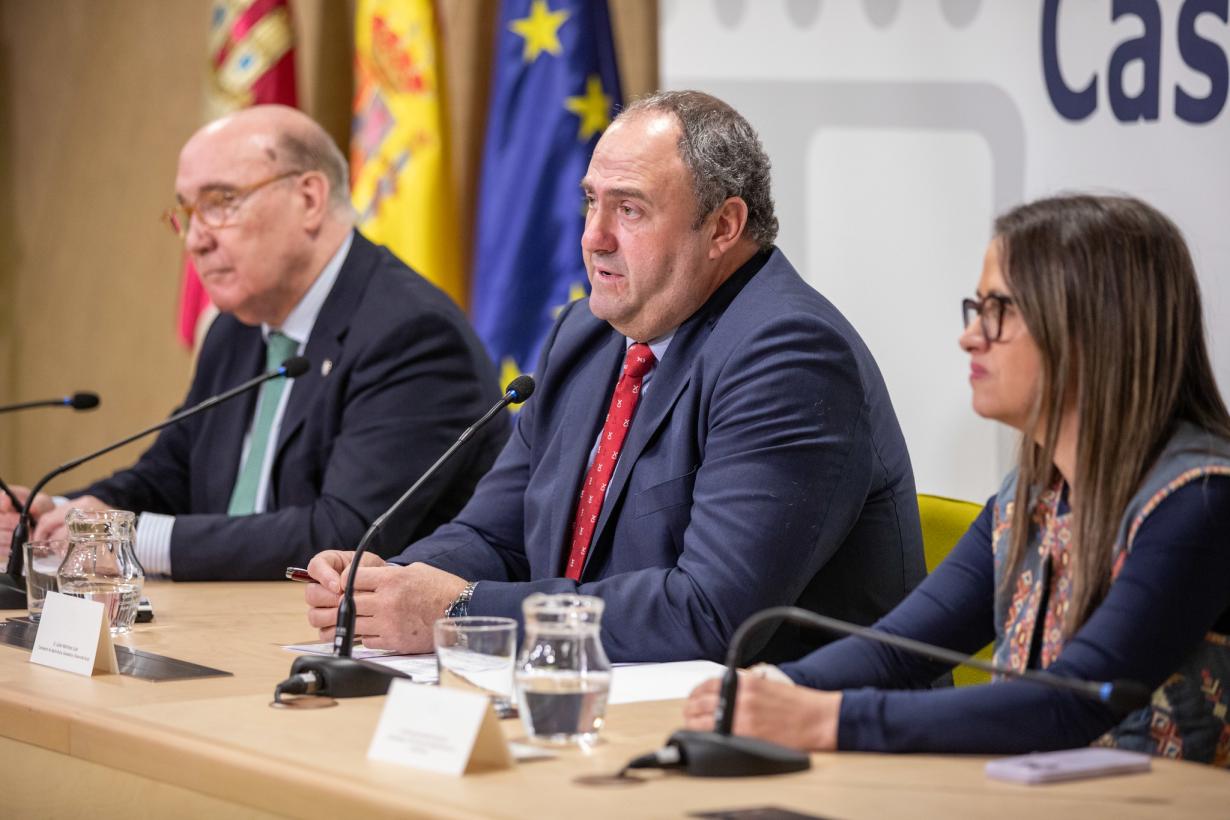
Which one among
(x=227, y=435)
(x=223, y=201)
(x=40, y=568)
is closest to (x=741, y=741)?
(x=40, y=568)

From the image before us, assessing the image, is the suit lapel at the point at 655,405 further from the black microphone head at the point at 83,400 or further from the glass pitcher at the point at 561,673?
the black microphone head at the point at 83,400

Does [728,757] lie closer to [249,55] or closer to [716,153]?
[716,153]

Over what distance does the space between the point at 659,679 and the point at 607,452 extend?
0.60 m

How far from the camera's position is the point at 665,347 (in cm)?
276

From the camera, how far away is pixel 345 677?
200cm

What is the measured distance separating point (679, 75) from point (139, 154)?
8.52 feet

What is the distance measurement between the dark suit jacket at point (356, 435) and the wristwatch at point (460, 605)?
2.86 ft

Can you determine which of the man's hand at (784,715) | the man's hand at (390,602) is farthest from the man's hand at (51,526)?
the man's hand at (784,715)

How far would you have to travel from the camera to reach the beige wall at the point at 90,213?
19.4 ft

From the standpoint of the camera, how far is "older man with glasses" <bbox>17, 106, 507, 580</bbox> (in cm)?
332

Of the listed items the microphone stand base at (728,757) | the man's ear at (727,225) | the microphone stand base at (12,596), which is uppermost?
the man's ear at (727,225)

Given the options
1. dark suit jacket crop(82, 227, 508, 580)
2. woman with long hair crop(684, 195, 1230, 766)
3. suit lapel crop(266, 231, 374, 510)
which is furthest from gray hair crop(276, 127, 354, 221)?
woman with long hair crop(684, 195, 1230, 766)

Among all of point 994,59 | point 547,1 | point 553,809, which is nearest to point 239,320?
point 547,1

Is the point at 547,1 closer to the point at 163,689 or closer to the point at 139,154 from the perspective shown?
the point at 139,154
